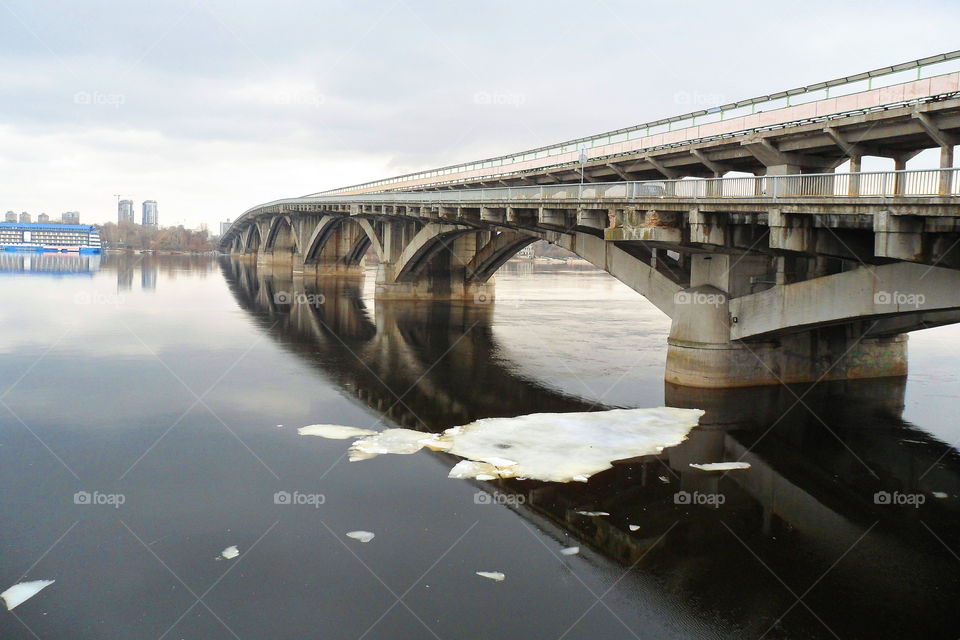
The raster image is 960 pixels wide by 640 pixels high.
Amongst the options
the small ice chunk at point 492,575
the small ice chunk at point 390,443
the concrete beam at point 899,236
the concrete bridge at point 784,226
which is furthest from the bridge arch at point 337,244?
the small ice chunk at point 492,575

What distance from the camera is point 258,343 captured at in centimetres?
3253

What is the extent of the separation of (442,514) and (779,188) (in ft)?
40.9

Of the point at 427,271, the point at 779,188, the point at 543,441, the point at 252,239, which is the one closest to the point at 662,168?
the point at 779,188

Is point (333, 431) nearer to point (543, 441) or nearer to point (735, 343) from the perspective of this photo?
point (543, 441)

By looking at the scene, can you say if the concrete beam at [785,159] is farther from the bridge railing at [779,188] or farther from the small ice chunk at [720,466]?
the small ice chunk at [720,466]

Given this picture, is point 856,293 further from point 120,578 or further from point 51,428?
point 51,428

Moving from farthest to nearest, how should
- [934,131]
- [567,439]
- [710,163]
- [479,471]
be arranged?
[710,163] < [934,131] < [567,439] < [479,471]

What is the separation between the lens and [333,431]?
17.8m

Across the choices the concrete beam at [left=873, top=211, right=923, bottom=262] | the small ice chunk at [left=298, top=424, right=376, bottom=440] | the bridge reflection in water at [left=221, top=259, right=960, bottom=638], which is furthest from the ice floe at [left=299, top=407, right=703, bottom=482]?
the concrete beam at [left=873, top=211, right=923, bottom=262]

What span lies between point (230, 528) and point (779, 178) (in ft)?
49.1

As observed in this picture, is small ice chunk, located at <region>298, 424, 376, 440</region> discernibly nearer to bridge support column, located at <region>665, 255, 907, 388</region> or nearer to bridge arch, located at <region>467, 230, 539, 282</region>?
bridge support column, located at <region>665, 255, 907, 388</region>

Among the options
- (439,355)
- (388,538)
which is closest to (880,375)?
(439,355)

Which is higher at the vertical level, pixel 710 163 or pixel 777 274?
pixel 710 163

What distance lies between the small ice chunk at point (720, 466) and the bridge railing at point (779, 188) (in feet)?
20.5
